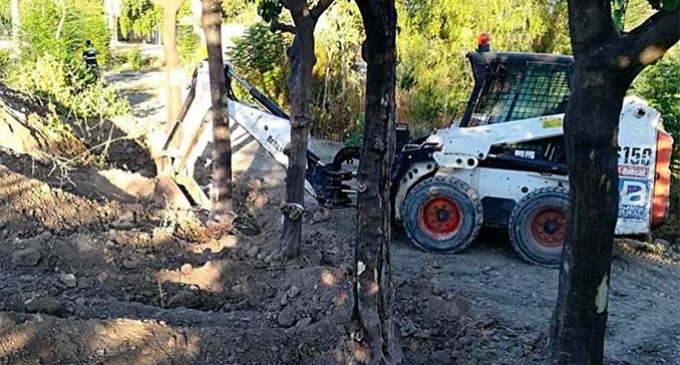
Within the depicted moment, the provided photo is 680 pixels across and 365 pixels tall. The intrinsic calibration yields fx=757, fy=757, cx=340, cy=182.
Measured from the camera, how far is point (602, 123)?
316cm

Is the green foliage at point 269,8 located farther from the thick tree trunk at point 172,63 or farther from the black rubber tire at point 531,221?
the thick tree trunk at point 172,63

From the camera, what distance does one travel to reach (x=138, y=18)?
28.1 m

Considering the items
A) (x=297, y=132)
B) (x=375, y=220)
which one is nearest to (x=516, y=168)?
(x=297, y=132)

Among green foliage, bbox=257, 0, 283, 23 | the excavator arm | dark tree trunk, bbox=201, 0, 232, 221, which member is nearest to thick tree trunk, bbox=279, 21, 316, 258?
green foliage, bbox=257, 0, 283, 23

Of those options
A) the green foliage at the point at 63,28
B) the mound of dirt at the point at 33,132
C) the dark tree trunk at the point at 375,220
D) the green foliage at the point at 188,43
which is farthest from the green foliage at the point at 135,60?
the dark tree trunk at the point at 375,220

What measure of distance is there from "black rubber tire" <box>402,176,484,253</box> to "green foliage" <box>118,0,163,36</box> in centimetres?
2180

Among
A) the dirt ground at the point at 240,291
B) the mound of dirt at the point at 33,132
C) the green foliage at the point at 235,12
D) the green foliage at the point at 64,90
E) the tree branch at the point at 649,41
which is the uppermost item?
the green foliage at the point at 235,12

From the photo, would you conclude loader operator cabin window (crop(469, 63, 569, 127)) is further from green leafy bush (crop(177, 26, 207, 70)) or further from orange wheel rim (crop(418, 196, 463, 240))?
green leafy bush (crop(177, 26, 207, 70))

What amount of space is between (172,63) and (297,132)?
371 cm

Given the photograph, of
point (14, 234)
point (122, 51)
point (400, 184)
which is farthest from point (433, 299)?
point (122, 51)

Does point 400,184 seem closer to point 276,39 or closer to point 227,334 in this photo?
point 227,334

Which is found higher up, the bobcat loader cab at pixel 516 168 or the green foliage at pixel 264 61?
the green foliage at pixel 264 61

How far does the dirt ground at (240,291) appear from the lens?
4633 mm

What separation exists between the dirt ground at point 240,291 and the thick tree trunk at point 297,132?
11.7 inches
